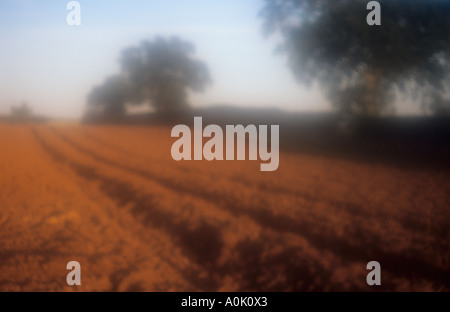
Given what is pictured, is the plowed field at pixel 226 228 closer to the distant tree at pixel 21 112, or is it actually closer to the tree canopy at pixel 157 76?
the tree canopy at pixel 157 76

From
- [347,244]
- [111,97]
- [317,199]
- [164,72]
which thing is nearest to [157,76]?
[164,72]

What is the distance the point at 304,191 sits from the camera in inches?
328

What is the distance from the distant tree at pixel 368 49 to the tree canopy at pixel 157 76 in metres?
16.7

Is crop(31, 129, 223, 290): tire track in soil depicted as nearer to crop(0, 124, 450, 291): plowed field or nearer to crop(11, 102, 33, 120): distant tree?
crop(0, 124, 450, 291): plowed field

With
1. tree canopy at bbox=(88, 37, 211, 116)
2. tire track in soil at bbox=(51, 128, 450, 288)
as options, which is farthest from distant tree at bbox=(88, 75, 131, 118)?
tire track in soil at bbox=(51, 128, 450, 288)

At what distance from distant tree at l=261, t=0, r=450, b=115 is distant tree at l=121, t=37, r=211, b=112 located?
16.6 meters

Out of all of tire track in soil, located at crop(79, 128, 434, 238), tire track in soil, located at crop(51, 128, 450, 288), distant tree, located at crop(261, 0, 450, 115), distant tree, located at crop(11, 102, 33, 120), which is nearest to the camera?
tire track in soil, located at crop(51, 128, 450, 288)

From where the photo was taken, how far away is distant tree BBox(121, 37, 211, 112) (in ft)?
103

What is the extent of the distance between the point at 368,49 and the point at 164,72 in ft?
73.6

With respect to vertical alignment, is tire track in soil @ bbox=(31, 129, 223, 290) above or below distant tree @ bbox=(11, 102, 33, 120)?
below

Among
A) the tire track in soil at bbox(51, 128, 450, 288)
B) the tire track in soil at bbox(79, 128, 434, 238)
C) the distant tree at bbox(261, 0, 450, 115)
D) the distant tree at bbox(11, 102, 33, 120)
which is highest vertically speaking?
the distant tree at bbox(11, 102, 33, 120)

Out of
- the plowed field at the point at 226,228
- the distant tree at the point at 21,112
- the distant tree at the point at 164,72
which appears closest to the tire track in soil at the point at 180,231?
the plowed field at the point at 226,228

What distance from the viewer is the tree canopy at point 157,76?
104ft

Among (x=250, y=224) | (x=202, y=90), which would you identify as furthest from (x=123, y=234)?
(x=202, y=90)
